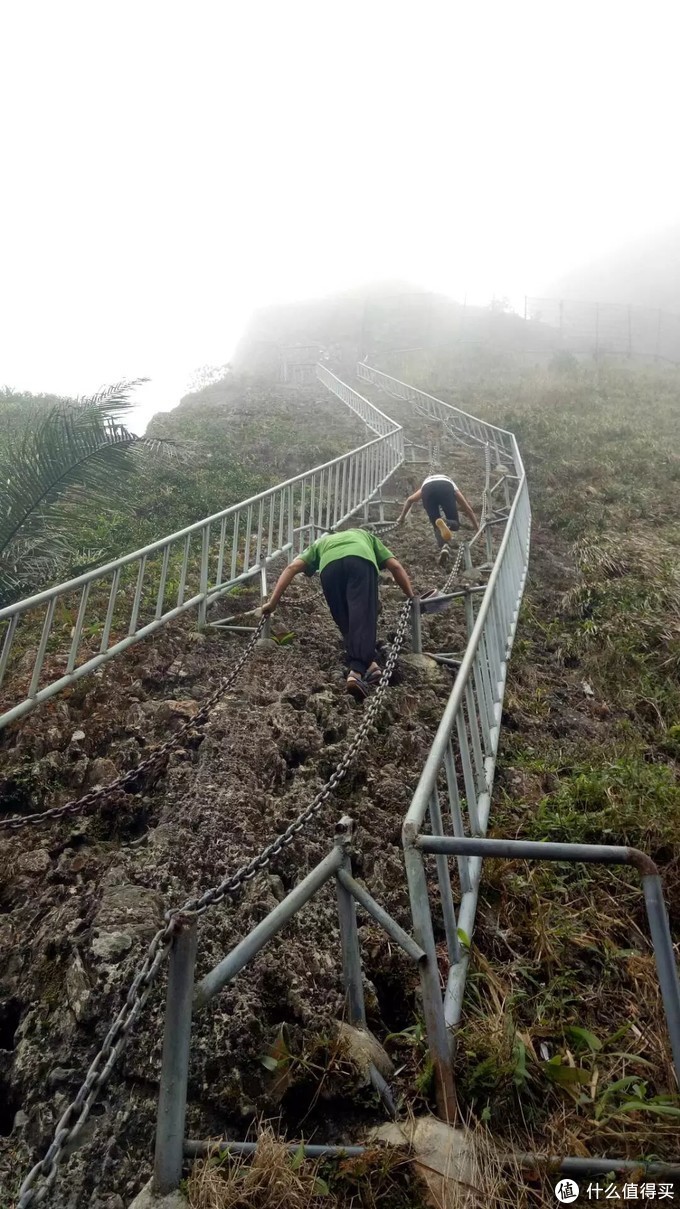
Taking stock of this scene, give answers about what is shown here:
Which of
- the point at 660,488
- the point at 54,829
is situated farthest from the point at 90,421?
the point at 660,488

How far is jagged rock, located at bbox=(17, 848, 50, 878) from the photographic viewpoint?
329 cm

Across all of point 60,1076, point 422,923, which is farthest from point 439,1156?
point 60,1076

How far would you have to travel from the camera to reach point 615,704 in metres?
5.31

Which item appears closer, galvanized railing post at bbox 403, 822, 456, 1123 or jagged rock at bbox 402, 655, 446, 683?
galvanized railing post at bbox 403, 822, 456, 1123

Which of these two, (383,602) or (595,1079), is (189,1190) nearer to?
(595,1079)

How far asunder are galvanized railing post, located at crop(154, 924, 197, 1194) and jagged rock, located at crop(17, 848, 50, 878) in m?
1.94

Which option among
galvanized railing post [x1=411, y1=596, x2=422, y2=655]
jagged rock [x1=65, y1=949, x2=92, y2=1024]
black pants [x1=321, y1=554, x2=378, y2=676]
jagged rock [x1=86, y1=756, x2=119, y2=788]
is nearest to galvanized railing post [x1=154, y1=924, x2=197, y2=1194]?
jagged rock [x1=65, y1=949, x2=92, y2=1024]

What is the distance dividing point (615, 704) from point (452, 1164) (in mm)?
4110

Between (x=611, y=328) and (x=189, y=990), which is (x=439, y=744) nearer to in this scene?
(x=189, y=990)

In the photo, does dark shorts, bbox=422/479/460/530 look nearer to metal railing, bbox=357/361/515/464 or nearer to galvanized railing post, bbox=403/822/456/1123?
metal railing, bbox=357/361/515/464

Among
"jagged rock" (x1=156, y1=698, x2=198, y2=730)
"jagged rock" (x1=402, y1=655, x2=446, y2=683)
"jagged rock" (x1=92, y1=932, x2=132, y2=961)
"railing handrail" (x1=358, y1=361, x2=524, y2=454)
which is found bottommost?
"jagged rock" (x1=402, y1=655, x2=446, y2=683)

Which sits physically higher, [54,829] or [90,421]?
[90,421]

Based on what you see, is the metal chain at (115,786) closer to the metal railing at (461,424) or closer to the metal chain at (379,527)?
the metal chain at (379,527)

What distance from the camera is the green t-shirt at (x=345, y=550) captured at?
498 centimetres
